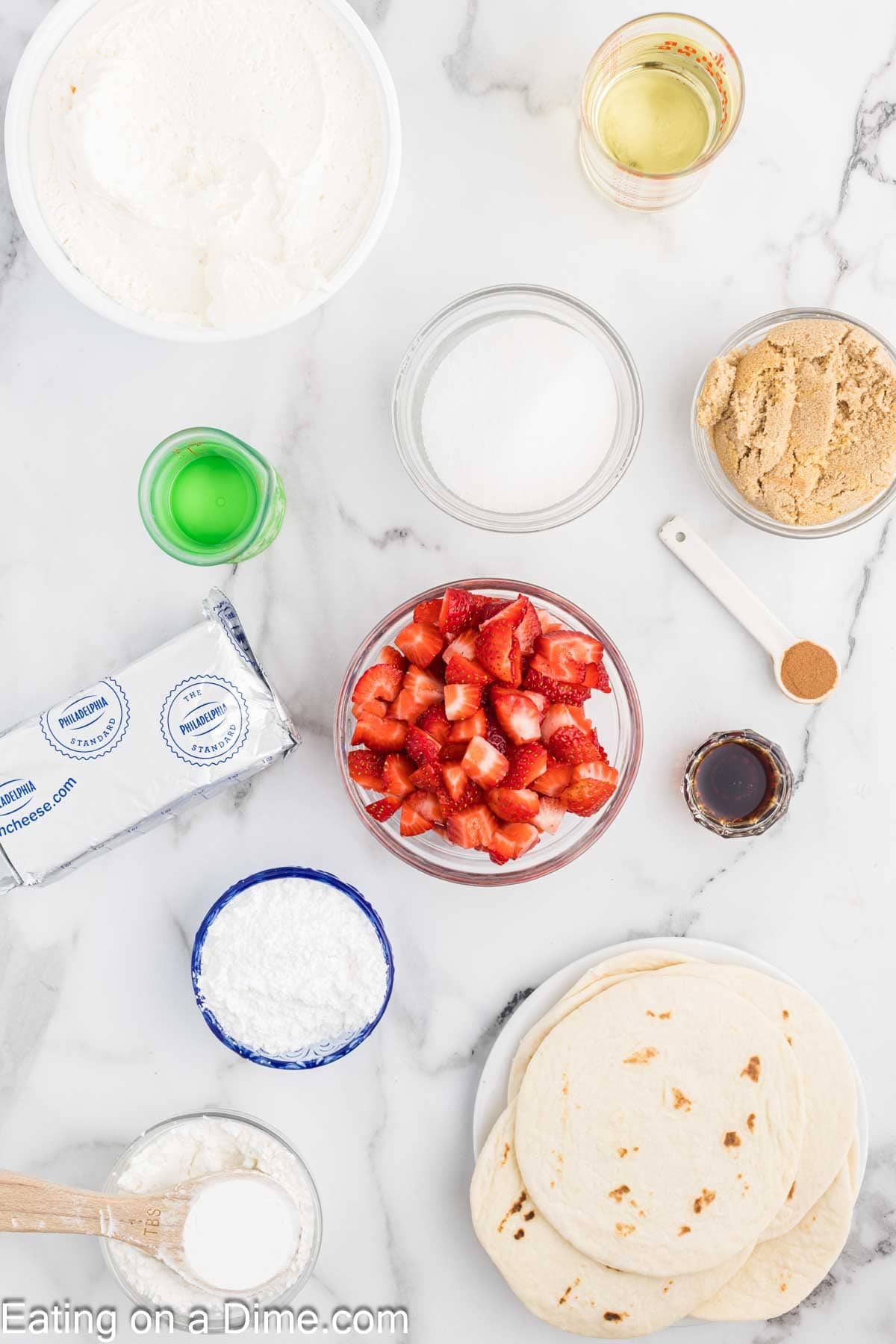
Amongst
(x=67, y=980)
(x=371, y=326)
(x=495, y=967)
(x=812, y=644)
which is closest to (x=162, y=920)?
(x=67, y=980)

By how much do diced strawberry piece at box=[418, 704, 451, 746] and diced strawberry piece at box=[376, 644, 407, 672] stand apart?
0.37 ft

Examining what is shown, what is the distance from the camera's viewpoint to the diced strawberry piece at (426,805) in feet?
5.34

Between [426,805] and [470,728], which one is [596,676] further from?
[426,805]

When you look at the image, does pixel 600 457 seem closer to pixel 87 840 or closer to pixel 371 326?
pixel 371 326

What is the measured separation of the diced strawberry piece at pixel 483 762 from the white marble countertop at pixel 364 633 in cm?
36

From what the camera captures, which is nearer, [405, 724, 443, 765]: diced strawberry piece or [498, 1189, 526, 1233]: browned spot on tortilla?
[405, 724, 443, 765]: diced strawberry piece

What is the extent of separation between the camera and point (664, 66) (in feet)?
5.74

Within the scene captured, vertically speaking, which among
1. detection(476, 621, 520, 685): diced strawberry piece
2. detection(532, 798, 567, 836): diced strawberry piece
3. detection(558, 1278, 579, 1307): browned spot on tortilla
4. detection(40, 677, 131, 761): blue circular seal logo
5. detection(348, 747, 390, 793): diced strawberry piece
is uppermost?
detection(40, 677, 131, 761): blue circular seal logo

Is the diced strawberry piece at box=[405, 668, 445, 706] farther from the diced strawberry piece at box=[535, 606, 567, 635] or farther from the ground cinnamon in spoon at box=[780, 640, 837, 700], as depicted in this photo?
the ground cinnamon in spoon at box=[780, 640, 837, 700]

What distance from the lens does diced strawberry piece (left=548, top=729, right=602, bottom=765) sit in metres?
1.60

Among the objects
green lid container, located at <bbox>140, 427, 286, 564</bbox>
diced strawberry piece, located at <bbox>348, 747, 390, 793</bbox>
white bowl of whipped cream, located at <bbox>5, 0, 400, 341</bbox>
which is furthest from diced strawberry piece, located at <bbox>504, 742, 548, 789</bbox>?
white bowl of whipped cream, located at <bbox>5, 0, 400, 341</bbox>

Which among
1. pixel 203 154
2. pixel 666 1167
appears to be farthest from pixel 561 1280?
pixel 203 154

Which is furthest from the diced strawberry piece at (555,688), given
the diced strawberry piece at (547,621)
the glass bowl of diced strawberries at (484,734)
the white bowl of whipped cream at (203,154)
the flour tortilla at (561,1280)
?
the flour tortilla at (561,1280)

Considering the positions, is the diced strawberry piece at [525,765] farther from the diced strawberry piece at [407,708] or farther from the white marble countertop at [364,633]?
the white marble countertop at [364,633]
